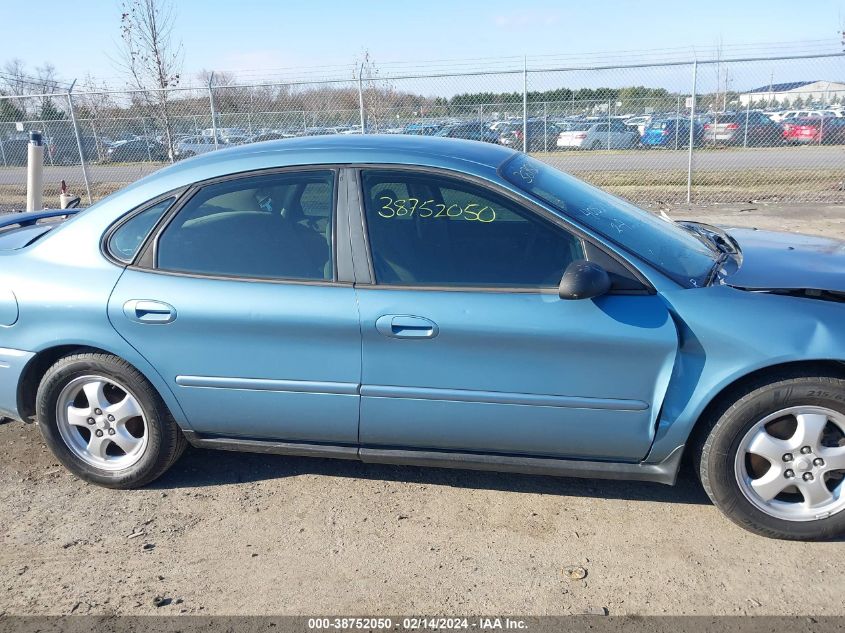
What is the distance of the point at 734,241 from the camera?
373 cm

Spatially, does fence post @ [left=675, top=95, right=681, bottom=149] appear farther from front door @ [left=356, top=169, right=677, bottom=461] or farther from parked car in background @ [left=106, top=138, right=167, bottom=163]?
front door @ [left=356, top=169, right=677, bottom=461]

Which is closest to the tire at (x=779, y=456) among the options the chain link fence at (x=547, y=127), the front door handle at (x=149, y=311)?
the front door handle at (x=149, y=311)

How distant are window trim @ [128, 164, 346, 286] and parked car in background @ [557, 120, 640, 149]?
1174 centimetres

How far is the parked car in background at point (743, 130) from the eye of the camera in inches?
561

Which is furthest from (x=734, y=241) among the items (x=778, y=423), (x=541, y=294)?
(x=541, y=294)

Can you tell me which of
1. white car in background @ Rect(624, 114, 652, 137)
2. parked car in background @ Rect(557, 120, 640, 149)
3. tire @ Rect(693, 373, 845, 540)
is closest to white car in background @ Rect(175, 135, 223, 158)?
parked car in background @ Rect(557, 120, 640, 149)

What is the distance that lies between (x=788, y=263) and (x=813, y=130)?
13.1 metres

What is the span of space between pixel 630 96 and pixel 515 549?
1194cm

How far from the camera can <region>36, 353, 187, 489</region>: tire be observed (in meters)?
3.40

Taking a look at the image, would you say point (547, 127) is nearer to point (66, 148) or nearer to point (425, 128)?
point (425, 128)

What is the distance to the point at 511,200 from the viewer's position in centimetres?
311

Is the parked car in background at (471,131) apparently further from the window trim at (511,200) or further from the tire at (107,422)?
the tire at (107,422)

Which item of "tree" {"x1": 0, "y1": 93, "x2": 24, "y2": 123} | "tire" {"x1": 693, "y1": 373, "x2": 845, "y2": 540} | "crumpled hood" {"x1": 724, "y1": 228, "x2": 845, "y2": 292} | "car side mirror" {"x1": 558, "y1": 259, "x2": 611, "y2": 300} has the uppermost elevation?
"tree" {"x1": 0, "y1": 93, "x2": 24, "y2": 123}

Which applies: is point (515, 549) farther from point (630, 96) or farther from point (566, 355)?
point (630, 96)
